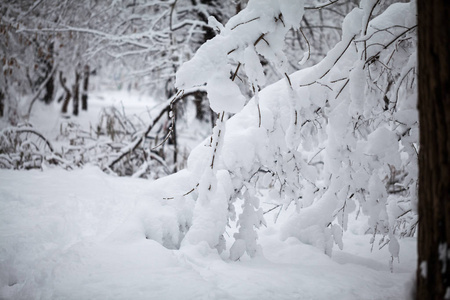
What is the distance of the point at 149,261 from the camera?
1.76m

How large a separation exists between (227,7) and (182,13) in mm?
1196

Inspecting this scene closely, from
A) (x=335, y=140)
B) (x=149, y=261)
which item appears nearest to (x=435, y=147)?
(x=335, y=140)

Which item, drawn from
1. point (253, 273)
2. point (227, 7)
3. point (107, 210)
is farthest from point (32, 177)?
point (227, 7)

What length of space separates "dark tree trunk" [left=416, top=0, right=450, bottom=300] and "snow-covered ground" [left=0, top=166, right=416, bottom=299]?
0.20m

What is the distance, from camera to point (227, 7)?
740 centimetres

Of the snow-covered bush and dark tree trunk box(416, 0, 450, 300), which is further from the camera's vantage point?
the snow-covered bush

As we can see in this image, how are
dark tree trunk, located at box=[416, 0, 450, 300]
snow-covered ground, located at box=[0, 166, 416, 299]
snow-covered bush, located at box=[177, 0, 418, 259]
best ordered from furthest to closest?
1. snow-covered bush, located at box=[177, 0, 418, 259]
2. snow-covered ground, located at box=[0, 166, 416, 299]
3. dark tree trunk, located at box=[416, 0, 450, 300]

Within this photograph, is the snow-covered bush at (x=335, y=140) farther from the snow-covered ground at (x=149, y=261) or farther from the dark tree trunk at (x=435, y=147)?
the dark tree trunk at (x=435, y=147)

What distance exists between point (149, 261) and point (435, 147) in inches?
63.0

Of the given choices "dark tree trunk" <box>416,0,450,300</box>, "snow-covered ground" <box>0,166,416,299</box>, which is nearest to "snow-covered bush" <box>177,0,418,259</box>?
"snow-covered ground" <box>0,166,416,299</box>

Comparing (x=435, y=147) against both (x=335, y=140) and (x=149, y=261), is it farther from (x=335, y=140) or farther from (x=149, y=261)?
(x=149, y=261)

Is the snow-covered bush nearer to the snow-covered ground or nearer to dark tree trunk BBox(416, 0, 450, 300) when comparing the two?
the snow-covered ground

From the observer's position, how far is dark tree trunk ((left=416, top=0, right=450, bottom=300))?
0.85 m

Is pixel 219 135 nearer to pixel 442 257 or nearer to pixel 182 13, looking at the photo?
pixel 442 257
